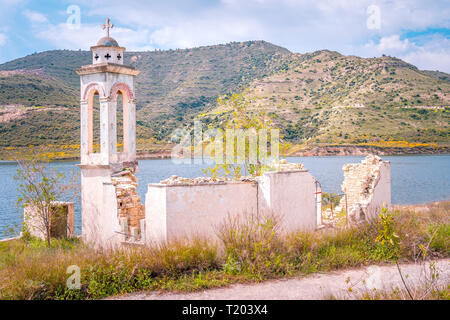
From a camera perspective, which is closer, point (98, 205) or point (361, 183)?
point (98, 205)

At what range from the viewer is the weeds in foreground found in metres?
6.59

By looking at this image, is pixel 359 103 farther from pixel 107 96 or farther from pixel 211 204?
pixel 211 204

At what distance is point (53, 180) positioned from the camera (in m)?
13.2

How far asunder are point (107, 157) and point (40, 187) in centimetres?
303

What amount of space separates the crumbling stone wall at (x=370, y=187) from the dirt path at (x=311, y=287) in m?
5.41

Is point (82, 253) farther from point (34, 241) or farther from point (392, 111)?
point (392, 111)

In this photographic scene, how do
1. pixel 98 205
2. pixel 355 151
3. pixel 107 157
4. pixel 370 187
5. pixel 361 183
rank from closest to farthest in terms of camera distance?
pixel 98 205
pixel 107 157
pixel 370 187
pixel 361 183
pixel 355 151

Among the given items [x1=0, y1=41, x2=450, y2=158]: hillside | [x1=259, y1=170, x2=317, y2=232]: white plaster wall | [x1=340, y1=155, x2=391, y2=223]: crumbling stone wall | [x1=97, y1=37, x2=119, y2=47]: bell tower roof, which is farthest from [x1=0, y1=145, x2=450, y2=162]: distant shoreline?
[x1=259, y1=170, x2=317, y2=232]: white plaster wall

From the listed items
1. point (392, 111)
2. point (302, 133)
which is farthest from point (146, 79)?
point (392, 111)

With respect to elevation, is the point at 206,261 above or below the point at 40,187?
below

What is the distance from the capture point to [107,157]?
477 inches

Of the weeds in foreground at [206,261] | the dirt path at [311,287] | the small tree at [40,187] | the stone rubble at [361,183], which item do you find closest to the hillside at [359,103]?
the stone rubble at [361,183]

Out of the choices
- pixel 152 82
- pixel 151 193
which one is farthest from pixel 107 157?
pixel 152 82

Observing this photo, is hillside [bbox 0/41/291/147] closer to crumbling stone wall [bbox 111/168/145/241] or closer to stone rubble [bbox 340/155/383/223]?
crumbling stone wall [bbox 111/168/145/241]
